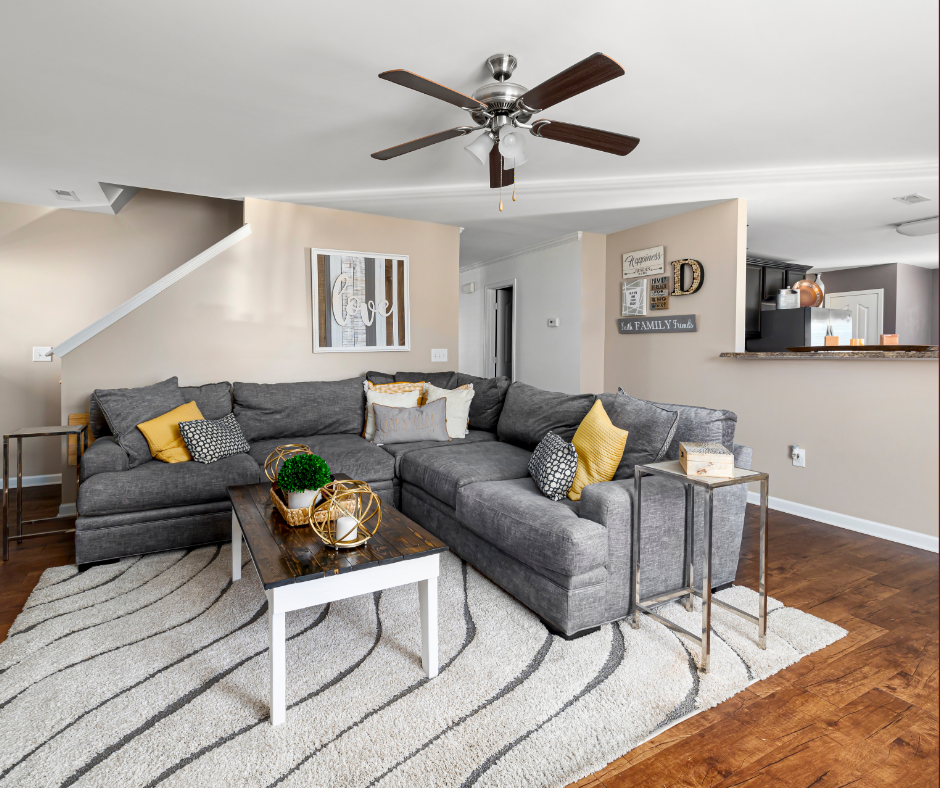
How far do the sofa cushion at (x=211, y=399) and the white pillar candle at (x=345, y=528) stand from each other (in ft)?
6.88

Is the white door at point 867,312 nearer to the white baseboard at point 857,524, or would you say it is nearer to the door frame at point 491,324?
the door frame at point 491,324

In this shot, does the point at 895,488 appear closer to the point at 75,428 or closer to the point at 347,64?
the point at 347,64

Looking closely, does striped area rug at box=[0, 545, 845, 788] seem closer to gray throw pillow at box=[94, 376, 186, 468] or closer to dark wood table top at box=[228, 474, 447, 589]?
dark wood table top at box=[228, 474, 447, 589]

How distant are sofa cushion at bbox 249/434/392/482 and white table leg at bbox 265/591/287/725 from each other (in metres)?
1.49

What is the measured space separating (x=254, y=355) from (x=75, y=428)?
4.22 ft

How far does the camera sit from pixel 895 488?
3068 millimetres

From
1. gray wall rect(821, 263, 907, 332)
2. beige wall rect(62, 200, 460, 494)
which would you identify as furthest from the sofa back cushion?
gray wall rect(821, 263, 907, 332)

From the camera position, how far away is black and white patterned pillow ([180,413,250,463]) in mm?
2984

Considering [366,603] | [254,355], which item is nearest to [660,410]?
[366,603]

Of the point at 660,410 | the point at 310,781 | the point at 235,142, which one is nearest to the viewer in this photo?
the point at 310,781

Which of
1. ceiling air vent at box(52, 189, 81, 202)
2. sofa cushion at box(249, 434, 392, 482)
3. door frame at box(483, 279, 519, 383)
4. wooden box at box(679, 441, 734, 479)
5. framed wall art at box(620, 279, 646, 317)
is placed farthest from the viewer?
door frame at box(483, 279, 519, 383)

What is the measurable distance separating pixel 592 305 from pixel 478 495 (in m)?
3.47

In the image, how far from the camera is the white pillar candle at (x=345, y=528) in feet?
5.62

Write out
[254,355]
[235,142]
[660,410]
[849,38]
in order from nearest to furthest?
[849,38] → [660,410] → [235,142] → [254,355]
